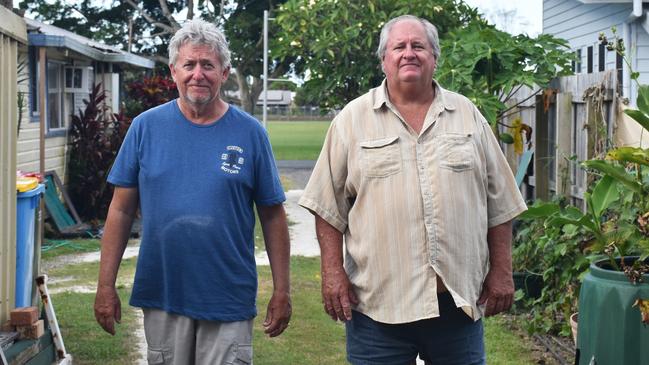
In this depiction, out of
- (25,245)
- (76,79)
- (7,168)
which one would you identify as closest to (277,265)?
(7,168)

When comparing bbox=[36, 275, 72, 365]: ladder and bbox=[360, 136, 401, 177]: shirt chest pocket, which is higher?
bbox=[360, 136, 401, 177]: shirt chest pocket

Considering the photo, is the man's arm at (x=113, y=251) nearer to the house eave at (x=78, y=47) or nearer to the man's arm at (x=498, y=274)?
the man's arm at (x=498, y=274)

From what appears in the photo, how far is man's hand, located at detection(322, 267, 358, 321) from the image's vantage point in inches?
173

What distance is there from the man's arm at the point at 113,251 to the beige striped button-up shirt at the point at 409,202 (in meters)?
0.79

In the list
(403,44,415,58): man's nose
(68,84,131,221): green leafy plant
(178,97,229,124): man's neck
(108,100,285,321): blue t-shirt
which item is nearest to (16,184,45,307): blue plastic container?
(108,100,285,321): blue t-shirt

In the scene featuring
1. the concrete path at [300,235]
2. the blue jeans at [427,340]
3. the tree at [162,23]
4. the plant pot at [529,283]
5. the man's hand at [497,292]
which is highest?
the tree at [162,23]

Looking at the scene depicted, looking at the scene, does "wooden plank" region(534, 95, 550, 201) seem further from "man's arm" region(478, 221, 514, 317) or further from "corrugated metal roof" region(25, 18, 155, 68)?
"man's arm" region(478, 221, 514, 317)

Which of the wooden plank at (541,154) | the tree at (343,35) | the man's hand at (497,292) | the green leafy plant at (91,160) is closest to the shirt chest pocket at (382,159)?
the man's hand at (497,292)

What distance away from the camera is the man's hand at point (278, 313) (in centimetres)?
472

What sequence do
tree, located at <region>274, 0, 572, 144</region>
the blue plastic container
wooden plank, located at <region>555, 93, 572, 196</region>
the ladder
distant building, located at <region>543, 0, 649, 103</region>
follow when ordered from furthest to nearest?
tree, located at <region>274, 0, 572, 144</region> < distant building, located at <region>543, 0, 649, 103</region> < wooden plank, located at <region>555, 93, 572, 196</region> < the ladder < the blue plastic container

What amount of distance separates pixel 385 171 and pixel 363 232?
267 millimetres

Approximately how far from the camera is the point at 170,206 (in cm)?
448

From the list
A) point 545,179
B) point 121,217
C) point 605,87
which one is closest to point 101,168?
point 545,179

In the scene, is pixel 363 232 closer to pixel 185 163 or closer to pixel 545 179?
pixel 185 163
